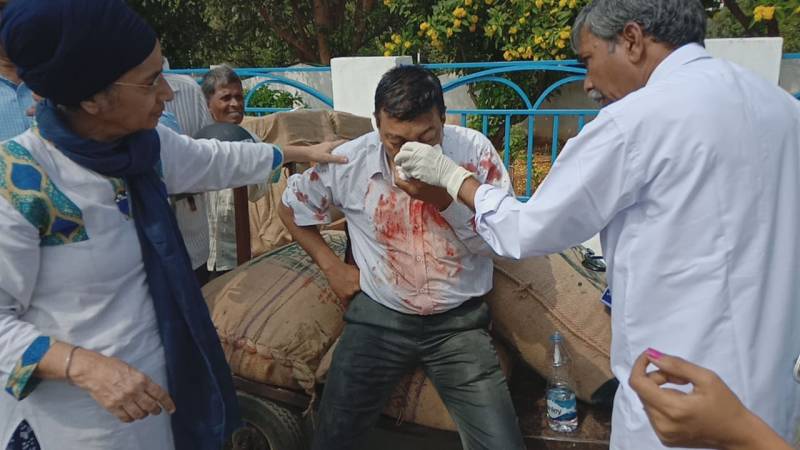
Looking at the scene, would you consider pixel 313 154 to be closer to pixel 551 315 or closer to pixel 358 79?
pixel 551 315

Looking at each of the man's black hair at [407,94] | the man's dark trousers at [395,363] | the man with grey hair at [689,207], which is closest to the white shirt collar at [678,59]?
the man with grey hair at [689,207]

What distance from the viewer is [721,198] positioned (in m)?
1.42

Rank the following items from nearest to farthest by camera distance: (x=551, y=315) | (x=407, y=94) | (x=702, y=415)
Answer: (x=702, y=415) < (x=407, y=94) < (x=551, y=315)

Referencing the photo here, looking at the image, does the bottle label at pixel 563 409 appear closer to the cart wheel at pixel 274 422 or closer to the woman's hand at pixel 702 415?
the cart wheel at pixel 274 422

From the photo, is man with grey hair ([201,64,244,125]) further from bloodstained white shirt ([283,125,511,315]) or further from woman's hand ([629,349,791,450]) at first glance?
woman's hand ([629,349,791,450])

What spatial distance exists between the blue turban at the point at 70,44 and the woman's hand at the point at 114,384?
1.99 ft

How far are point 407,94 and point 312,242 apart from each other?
0.78 m

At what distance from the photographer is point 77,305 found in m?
1.50

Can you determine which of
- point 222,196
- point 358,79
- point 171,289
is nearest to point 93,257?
point 171,289

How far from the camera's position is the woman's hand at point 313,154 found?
2243mm

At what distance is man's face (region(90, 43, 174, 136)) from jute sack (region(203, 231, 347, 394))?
1.12m

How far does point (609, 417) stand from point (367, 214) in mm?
1236

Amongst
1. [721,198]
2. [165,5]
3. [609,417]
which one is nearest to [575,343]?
[609,417]

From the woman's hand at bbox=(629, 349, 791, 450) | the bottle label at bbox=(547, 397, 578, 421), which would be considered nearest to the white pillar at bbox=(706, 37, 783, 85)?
the bottle label at bbox=(547, 397, 578, 421)
